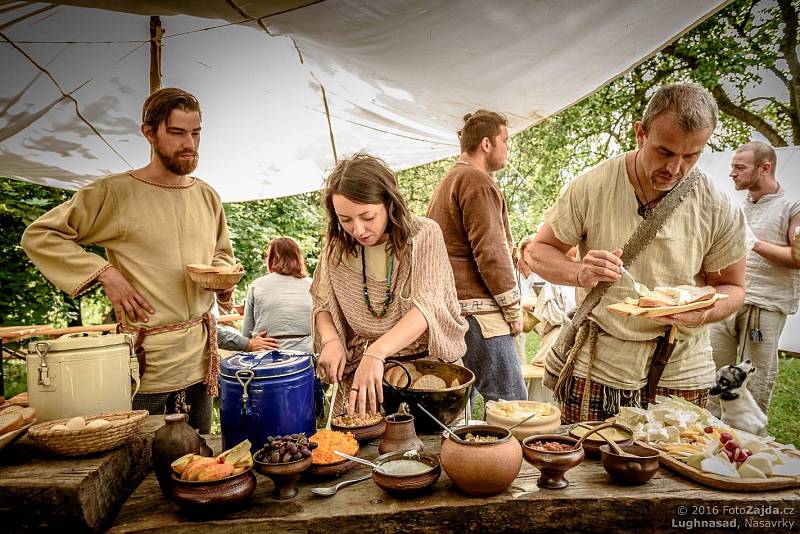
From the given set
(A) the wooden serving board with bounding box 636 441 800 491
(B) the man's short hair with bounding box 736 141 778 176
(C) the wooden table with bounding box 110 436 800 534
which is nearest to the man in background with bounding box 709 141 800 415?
(B) the man's short hair with bounding box 736 141 778 176

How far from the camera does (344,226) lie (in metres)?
2.11

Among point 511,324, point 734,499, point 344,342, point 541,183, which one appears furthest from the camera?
point 541,183

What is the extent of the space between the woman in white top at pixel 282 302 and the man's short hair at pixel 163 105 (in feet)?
7.90

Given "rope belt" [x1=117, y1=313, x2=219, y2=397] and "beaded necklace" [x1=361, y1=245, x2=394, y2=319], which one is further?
"rope belt" [x1=117, y1=313, x2=219, y2=397]

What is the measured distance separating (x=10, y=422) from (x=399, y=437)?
4.15ft

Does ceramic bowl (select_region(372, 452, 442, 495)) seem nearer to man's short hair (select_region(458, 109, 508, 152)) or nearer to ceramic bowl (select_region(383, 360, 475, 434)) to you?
ceramic bowl (select_region(383, 360, 475, 434))

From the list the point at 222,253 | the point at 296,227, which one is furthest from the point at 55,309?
the point at 222,253

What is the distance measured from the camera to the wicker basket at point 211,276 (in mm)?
2408

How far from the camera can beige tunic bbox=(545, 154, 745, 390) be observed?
213 centimetres

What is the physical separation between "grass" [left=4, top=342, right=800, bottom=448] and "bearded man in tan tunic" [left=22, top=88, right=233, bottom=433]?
1.59 meters

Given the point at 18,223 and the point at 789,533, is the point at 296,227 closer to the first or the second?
the point at 18,223

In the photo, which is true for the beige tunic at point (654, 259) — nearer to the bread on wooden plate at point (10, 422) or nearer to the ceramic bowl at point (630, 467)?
the ceramic bowl at point (630, 467)

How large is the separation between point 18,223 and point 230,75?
201 inches

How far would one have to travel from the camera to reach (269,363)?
175 cm
